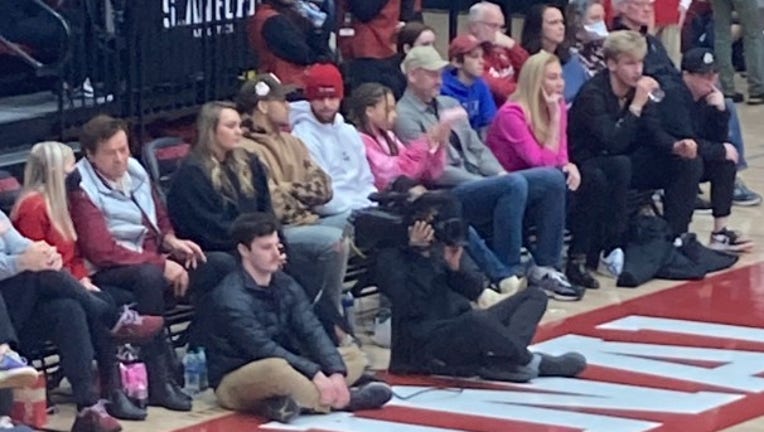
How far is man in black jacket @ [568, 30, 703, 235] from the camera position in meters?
12.4

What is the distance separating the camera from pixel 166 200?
34.2ft

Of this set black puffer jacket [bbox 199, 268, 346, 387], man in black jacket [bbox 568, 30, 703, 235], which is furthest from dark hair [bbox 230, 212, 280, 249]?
man in black jacket [bbox 568, 30, 703, 235]

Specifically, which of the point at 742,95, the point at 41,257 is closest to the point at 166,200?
the point at 41,257

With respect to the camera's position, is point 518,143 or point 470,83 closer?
point 518,143

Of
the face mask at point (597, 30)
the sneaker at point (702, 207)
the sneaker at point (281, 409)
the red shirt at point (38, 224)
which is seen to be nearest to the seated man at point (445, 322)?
the sneaker at point (281, 409)

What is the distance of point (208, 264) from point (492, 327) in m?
1.38

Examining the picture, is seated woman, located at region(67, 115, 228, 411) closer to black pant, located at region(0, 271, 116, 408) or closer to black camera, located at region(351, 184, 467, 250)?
black pant, located at region(0, 271, 116, 408)

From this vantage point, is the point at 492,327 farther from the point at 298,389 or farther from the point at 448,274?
the point at 298,389

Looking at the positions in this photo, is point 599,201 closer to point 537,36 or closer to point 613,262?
point 613,262

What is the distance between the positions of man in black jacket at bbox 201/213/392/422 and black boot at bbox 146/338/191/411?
17 cm

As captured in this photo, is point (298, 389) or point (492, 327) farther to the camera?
point (492, 327)

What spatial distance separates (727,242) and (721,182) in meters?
0.40

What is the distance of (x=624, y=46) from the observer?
40.7 feet

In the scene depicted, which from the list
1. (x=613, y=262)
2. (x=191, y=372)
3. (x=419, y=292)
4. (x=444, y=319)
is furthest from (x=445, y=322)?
(x=613, y=262)
